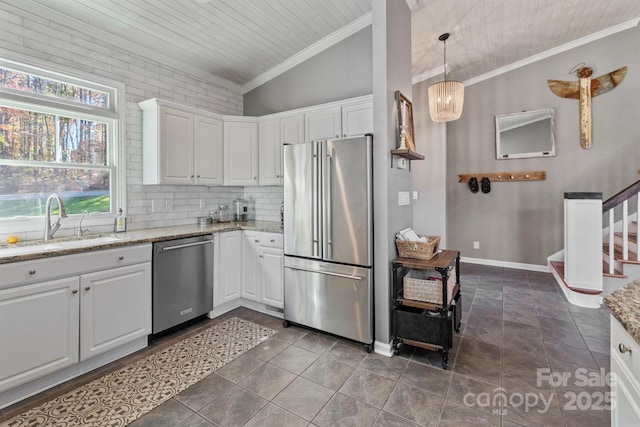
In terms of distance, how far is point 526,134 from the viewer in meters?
4.95

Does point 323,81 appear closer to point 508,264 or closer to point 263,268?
point 263,268

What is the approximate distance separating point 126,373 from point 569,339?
3.69 meters

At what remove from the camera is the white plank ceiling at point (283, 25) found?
106 inches

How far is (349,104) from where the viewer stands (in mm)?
3180

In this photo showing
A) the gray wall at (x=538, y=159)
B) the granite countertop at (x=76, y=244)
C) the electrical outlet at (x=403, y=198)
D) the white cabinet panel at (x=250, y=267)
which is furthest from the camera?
the gray wall at (x=538, y=159)

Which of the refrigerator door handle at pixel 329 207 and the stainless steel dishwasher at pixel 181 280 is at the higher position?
the refrigerator door handle at pixel 329 207

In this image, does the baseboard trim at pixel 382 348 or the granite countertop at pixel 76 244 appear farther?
the baseboard trim at pixel 382 348

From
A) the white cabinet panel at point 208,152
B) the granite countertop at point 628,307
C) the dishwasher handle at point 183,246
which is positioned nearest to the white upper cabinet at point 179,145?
the white cabinet panel at point 208,152

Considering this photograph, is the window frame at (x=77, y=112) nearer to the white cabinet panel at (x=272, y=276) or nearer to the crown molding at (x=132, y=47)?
the crown molding at (x=132, y=47)

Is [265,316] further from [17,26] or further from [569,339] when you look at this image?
[17,26]

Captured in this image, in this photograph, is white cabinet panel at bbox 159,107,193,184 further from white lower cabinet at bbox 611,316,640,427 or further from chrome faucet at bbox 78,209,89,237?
white lower cabinet at bbox 611,316,640,427

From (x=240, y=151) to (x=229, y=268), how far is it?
1.49m

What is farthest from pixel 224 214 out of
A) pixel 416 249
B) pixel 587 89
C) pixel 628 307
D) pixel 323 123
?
pixel 587 89

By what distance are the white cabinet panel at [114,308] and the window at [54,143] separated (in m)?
0.92
